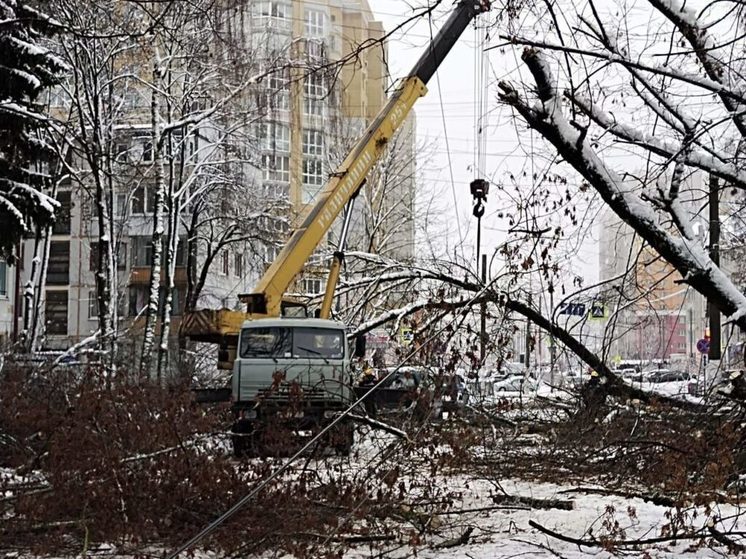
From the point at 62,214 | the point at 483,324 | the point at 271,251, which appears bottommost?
the point at 483,324

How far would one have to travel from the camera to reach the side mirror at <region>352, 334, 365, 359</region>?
13.4 meters

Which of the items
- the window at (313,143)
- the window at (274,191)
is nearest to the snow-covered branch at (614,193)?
the window at (274,191)

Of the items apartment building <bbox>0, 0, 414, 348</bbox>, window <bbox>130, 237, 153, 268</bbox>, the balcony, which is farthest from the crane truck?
window <bbox>130, 237, 153, 268</bbox>

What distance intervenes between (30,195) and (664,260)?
11.8m

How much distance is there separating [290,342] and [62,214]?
763 cm

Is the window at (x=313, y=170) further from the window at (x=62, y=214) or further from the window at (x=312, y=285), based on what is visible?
the window at (x=312, y=285)

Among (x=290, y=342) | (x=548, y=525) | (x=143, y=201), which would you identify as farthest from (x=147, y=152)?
(x=548, y=525)

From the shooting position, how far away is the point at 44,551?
23.1 ft

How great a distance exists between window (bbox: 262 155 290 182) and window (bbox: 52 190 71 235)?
6.44 m

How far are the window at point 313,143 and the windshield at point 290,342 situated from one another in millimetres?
19506

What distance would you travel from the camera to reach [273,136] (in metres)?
30.1

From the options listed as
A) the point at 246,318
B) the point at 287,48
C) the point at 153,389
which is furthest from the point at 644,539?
the point at 287,48

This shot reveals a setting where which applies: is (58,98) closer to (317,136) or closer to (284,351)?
(317,136)

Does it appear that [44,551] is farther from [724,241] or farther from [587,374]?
[724,241]
